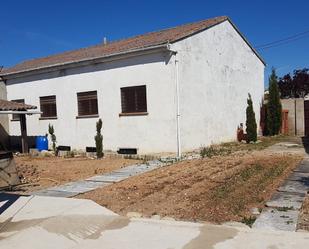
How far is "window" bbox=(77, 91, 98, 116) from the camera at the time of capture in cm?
1727

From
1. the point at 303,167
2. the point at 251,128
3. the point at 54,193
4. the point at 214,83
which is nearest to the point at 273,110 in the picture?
the point at 251,128

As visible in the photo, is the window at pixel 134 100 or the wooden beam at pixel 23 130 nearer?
the window at pixel 134 100

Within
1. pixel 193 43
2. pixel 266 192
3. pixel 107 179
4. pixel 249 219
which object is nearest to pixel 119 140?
pixel 193 43

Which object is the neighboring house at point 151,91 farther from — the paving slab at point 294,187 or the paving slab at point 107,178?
the paving slab at point 294,187

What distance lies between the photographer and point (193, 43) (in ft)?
52.3

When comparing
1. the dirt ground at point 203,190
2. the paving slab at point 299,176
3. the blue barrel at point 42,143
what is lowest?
the dirt ground at point 203,190

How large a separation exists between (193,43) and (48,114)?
26.6ft

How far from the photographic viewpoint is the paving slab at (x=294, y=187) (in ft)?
25.7

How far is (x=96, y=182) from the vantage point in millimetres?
10047

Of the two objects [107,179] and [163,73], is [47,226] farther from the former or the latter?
[163,73]

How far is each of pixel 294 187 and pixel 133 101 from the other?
29.1ft

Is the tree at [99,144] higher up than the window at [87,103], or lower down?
lower down

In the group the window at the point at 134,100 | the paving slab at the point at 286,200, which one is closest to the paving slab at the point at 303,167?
the paving slab at the point at 286,200

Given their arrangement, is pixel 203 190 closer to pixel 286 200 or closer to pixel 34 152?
pixel 286 200
